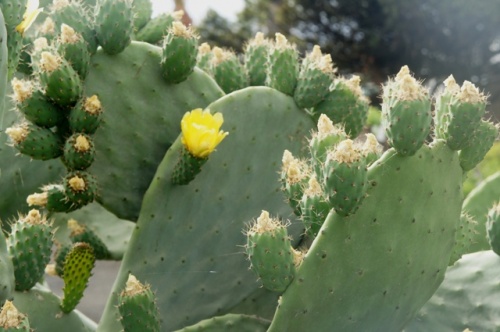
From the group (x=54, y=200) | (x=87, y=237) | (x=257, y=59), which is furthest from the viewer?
(x=257, y=59)

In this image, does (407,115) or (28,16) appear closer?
(407,115)

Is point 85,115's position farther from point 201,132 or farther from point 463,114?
point 463,114

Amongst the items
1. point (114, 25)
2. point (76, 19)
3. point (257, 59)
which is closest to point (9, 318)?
point (114, 25)

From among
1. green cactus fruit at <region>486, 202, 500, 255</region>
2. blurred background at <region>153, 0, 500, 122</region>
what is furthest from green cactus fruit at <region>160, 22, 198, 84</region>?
blurred background at <region>153, 0, 500, 122</region>

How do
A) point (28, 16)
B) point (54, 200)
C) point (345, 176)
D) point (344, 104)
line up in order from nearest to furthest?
point (345, 176) → point (28, 16) → point (54, 200) → point (344, 104)

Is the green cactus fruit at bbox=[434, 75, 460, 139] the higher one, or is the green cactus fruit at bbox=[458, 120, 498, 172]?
the green cactus fruit at bbox=[434, 75, 460, 139]

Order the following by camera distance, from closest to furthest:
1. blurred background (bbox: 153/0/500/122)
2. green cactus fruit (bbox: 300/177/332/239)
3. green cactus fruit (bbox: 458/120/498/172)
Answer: green cactus fruit (bbox: 300/177/332/239), green cactus fruit (bbox: 458/120/498/172), blurred background (bbox: 153/0/500/122)

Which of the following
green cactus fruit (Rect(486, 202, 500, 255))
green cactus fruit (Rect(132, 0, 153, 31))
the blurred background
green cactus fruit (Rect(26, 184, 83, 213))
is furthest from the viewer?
the blurred background

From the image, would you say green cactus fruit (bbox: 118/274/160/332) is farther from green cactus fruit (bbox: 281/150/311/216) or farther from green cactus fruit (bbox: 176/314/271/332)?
green cactus fruit (bbox: 281/150/311/216)
